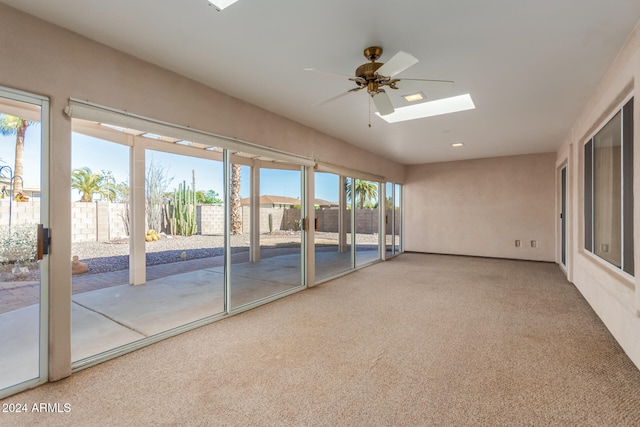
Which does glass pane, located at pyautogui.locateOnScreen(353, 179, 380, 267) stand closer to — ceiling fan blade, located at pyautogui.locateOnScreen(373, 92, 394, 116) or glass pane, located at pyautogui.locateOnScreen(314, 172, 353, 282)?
glass pane, located at pyautogui.locateOnScreen(314, 172, 353, 282)

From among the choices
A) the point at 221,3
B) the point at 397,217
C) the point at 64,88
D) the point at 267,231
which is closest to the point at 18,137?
the point at 64,88

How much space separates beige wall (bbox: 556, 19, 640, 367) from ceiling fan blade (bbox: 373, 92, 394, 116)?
5.83 feet

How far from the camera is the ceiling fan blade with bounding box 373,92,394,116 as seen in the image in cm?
271

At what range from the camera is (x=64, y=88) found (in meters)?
2.24

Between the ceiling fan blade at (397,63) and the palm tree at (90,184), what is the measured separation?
2598mm

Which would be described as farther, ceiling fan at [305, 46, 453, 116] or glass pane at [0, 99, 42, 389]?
ceiling fan at [305, 46, 453, 116]

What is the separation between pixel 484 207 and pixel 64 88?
26.5ft

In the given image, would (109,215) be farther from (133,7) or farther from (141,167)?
(133,7)

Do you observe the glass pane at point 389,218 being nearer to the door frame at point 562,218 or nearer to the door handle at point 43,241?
the door frame at point 562,218

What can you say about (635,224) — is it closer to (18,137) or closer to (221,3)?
(221,3)

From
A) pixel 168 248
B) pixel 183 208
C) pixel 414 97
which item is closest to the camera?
pixel 414 97

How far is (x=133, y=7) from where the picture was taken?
2.03 meters

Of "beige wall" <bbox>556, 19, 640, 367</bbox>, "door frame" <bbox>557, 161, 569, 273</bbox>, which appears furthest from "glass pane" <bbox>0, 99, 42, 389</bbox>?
"door frame" <bbox>557, 161, 569, 273</bbox>

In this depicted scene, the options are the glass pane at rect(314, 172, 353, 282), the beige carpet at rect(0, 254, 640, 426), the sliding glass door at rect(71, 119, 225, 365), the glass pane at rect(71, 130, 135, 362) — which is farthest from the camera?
the glass pane at rect(314, 172, 353, 282)
